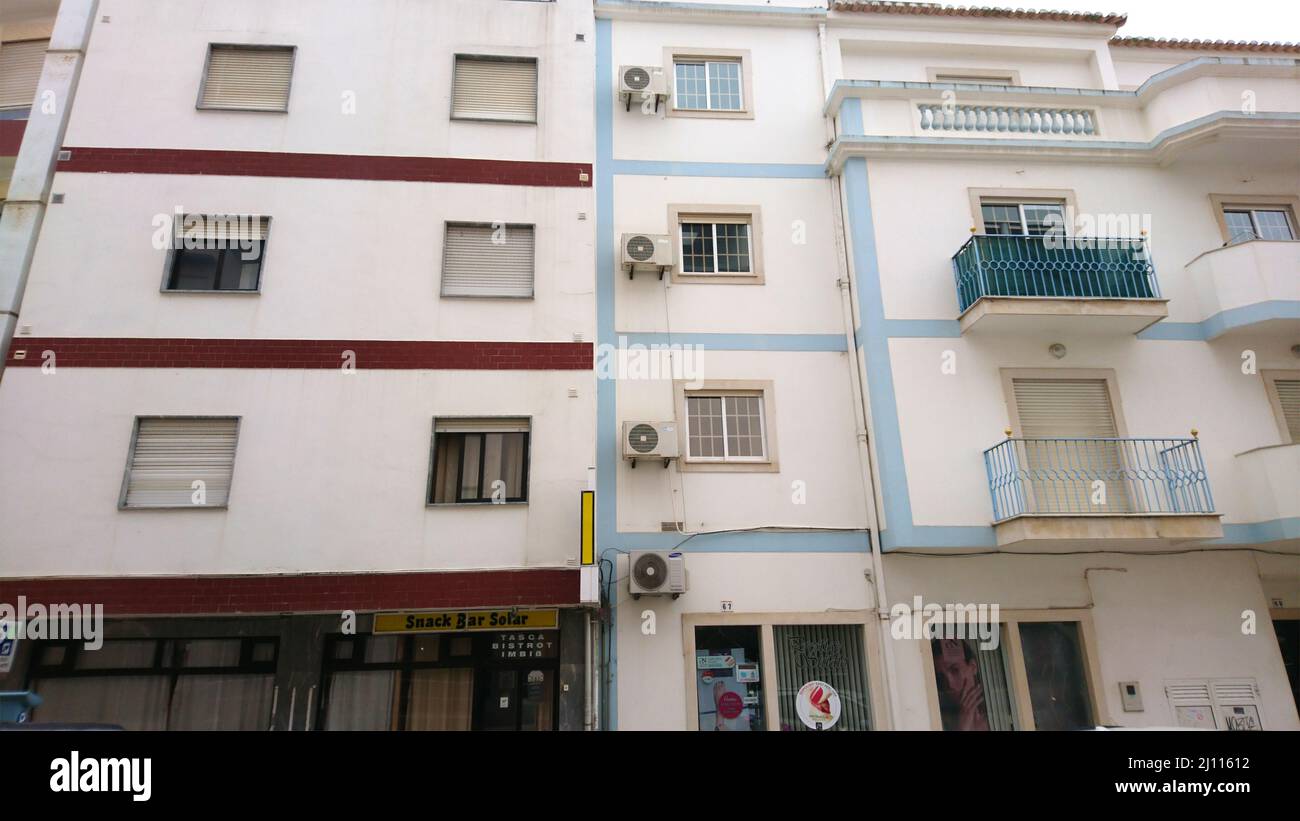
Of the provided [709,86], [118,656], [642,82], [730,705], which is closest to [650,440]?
[730,705]

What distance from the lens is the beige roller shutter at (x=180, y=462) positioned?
9250mm

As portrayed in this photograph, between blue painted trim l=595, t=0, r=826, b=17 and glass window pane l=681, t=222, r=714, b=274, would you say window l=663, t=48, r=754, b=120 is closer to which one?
blue painted trim l=595, t=0, r=826, b=17

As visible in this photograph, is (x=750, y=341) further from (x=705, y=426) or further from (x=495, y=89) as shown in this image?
(x=495, y=89)

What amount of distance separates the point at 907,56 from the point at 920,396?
→ 6.68 meters

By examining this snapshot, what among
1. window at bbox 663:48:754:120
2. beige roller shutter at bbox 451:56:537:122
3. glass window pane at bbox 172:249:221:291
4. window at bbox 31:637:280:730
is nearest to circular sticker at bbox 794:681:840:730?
window at bbox 31:637:280:730

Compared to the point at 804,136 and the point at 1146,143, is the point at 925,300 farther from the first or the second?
the point at 1146,143

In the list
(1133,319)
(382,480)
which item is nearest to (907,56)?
(1133,319)

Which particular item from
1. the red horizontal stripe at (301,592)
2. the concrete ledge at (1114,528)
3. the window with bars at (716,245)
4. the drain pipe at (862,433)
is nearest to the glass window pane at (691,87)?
the drain pipe at (862,433)

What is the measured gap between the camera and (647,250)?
1058 cm

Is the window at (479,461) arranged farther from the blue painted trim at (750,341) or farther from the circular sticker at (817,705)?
the circular sticker at (817,705)

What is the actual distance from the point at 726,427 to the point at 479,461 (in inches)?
136

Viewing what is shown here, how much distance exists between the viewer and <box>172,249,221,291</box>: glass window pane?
402 inches

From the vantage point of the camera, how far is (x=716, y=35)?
41.0ft

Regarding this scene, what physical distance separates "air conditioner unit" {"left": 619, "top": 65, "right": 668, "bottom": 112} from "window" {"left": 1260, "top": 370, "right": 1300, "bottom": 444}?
9.82 m
